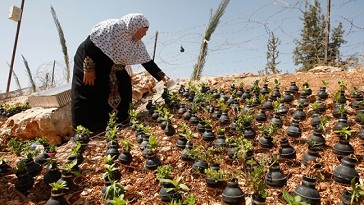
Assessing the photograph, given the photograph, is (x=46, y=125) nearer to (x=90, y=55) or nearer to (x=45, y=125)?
(x=45, y=125)

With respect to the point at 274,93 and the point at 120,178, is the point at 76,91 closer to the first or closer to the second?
the point at 120,178

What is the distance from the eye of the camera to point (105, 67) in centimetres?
387

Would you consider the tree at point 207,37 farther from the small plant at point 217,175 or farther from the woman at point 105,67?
the small plant at point 217,175

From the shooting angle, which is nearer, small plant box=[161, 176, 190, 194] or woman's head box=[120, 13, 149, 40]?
small plant box=[161, 176, 190, 194]

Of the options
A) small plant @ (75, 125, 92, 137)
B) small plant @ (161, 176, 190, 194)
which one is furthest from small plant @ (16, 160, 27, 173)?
Answer: small plant @ (161, 176, 190, 194)

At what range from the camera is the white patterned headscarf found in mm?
3631

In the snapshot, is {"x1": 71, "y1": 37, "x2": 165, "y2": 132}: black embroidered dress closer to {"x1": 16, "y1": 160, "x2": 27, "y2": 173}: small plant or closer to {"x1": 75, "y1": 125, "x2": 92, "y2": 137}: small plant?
{"x1": 75, "y1": 125, "x2": 92, "y2": 137}: small plant

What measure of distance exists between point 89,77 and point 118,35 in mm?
682

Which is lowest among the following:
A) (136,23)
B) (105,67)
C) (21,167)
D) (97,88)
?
(21,167)

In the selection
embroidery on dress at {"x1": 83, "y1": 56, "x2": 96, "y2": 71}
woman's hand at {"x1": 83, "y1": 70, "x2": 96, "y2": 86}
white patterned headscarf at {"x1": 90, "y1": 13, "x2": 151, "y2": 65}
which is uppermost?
white patterned headscarf at {"x1": 90, "y1": 13, "x2": 151, "y2": 65}

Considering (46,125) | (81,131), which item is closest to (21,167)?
(81,131)

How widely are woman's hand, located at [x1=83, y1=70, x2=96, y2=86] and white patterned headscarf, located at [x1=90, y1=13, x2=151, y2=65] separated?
0.34 metres

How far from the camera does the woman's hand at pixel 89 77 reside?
370 centimetres

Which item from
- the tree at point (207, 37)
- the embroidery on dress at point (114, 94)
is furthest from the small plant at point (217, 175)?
the tree at point (207, 37)
